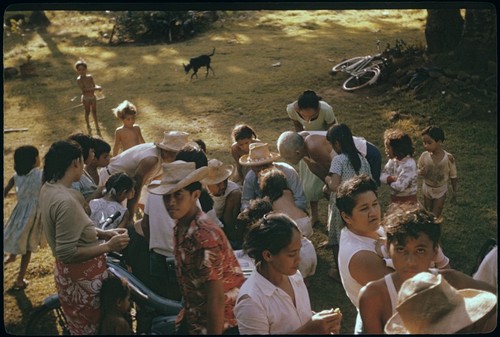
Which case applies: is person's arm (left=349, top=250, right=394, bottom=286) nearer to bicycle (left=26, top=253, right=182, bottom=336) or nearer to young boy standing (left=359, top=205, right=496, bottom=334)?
young boy standing (left=359, top=205, right=496, bottom=334)

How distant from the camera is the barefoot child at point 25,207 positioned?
18.3 ft

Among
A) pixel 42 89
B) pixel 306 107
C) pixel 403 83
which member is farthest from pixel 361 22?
pixel 306 107

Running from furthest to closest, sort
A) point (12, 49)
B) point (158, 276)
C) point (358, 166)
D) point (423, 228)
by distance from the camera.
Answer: point (12, 49)
point (358, 166)
point (158, 276)
point (423, 228)

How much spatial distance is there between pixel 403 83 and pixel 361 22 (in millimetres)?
6019

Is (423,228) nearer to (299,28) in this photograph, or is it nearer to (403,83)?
(403,83)

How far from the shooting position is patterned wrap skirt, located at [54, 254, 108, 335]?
4.05 meters

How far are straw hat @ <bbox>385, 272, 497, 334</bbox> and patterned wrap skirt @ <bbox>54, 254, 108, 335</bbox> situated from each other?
6.93 feet

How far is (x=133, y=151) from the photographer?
5766 mm

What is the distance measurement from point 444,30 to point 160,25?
853 centimetres

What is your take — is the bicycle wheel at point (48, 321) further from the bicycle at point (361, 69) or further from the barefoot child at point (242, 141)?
the bicycle at point (361, 69)

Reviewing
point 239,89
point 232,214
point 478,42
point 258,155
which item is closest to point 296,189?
point 258,155

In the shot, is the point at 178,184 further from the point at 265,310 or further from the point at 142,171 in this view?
the point at 142,171

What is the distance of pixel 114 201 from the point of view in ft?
16.4

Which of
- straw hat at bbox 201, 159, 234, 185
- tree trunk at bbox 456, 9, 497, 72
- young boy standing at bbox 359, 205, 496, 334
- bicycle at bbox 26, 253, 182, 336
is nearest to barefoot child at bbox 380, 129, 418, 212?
straw hat at bbox 201, 159, 234, 185
